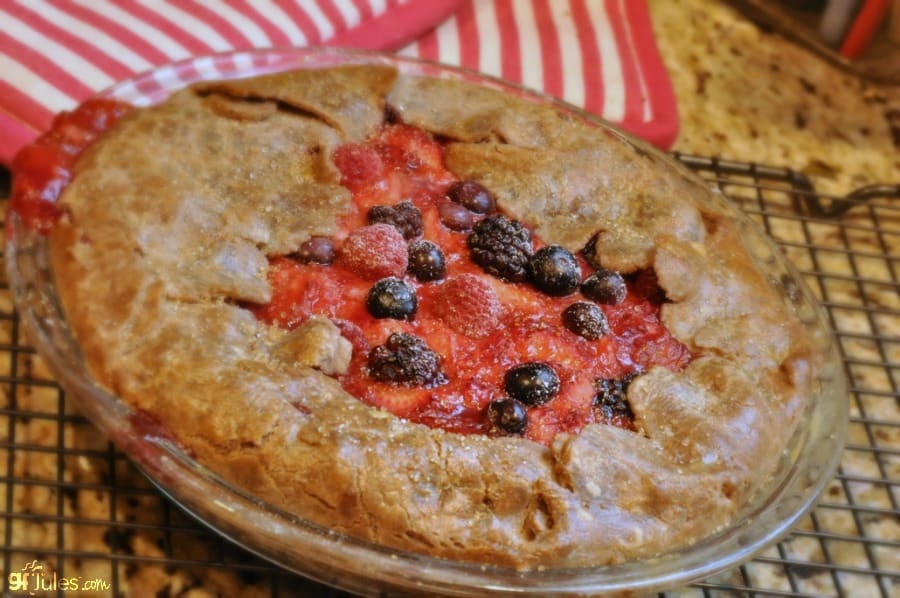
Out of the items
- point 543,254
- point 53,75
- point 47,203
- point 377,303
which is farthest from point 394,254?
point 53,75

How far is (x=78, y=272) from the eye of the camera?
118 cm

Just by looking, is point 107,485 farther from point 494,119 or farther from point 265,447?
point 494,119

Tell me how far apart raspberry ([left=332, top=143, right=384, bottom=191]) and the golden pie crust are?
2 centimetres

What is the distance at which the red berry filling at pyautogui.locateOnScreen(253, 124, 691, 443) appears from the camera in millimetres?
1157

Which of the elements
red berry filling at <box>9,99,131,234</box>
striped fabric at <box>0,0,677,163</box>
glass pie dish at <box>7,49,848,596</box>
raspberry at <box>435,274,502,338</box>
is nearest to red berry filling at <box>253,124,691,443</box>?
raspberry at <box>435,274,502,338</box>

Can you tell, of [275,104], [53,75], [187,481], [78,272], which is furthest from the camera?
[53,75]

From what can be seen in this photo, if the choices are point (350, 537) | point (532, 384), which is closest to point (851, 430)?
point (532, 384)

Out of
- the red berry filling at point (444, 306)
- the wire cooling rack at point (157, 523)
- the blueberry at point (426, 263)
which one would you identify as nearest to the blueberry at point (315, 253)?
the red berry filling at point (444, 306)

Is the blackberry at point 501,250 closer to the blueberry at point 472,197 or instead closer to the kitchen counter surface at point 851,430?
the blueberry at point 472,197

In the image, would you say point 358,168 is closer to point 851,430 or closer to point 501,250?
point 501,250

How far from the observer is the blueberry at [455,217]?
138cm

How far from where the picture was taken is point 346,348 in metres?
1.16

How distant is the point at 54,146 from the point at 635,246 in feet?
2.73

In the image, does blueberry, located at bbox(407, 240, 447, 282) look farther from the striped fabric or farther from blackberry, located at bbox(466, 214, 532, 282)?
the striped fabric
